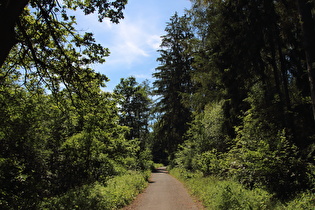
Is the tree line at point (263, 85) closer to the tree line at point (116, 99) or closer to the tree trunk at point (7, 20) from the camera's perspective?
the tree line at point (116, 99)

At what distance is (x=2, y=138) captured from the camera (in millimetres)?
7605

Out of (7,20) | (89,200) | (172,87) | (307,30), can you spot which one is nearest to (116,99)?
(89,200)

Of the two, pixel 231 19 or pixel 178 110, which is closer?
pixel 231 19

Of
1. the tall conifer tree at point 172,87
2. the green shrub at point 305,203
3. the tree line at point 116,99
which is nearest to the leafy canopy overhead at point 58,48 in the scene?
the tree line at point 116,99

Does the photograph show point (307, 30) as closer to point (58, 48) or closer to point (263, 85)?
point (263, 85)

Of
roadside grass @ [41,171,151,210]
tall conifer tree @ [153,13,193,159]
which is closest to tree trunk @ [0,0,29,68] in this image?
roadside grass @ [41,171,151,210]

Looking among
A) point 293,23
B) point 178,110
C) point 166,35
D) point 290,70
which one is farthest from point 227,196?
point 166,35

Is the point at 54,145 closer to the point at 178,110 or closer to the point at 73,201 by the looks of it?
the point at 73,201

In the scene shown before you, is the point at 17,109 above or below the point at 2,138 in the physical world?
above

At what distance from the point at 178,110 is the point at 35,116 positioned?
20982 mm

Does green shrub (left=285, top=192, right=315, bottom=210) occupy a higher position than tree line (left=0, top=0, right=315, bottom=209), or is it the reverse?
tree line (left=0, top=0, right=315, bottom=209)

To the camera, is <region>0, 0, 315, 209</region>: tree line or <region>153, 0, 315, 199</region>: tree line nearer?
<region>0, 0, 315, 209</region>: tree line

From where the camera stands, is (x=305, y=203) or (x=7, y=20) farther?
(x=305, y=203)

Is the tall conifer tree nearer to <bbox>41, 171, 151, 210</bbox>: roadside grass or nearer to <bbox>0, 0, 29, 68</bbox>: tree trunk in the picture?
<bbox>41, 171, 151, 210</bbox>: roadside grass
